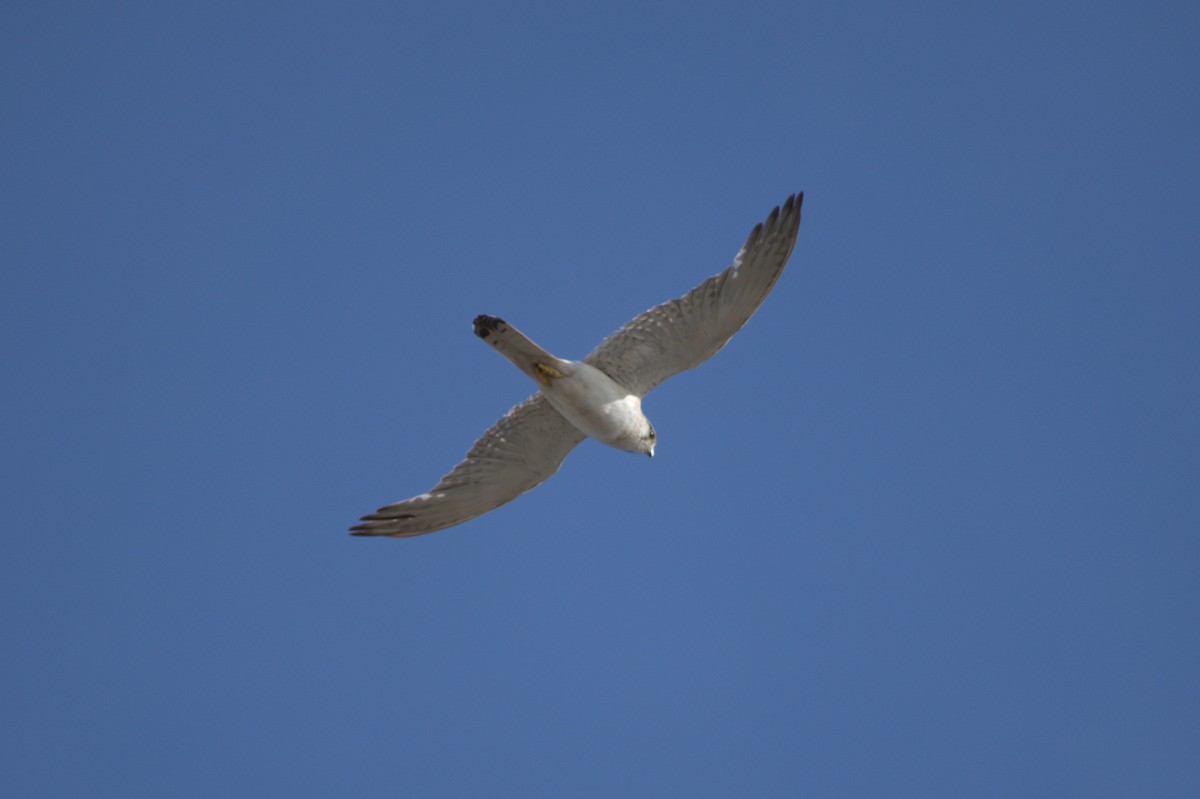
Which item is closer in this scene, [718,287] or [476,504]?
[718,287]

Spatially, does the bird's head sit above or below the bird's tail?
→ below

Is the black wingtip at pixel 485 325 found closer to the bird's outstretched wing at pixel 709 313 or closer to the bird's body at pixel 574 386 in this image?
the bird's body at pixel 574 386

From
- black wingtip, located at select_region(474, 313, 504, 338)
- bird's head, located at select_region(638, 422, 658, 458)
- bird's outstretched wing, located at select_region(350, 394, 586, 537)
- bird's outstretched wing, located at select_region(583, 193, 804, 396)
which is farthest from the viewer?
bird's head, located at select_region(638, 422, 658, 458)

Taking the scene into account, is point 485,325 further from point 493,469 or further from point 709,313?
point 709,313

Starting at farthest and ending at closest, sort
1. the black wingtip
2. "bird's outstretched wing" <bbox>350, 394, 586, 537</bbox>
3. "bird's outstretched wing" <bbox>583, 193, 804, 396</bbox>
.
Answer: "bird's outstretched wing" <bbox>350, 394, 586, 537</bbox>
the black wingtip
"bird's outstretched wing" <bbox>583, 193, 804, 396</bbox>

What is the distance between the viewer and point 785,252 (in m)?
9.66

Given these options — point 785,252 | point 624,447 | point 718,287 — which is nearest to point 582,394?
point 624,447

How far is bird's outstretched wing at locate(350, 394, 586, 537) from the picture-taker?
10.6 metres

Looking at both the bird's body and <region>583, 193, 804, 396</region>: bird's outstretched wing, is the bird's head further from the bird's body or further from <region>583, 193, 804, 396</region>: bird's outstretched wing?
<region>583, 193, 804, 396</region>: bird's outstretched wing

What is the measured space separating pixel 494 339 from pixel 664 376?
166 cm

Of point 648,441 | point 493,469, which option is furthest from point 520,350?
point 648,441

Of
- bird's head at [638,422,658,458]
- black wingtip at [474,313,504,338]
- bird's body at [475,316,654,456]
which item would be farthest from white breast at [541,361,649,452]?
black wingtip at [474,313,504,338]

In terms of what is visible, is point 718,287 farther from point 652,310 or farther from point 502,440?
point 502,440

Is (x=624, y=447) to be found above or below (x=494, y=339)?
below
